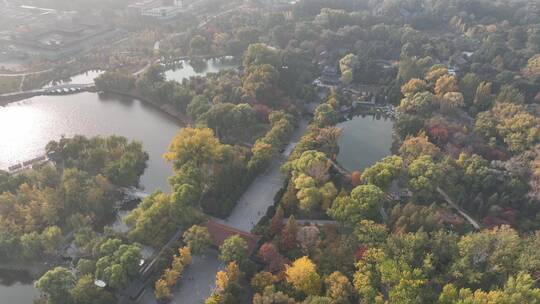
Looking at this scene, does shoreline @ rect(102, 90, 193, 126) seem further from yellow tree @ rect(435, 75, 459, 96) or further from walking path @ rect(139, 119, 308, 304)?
yellow tree @ rect(435, 75, 459, 96)

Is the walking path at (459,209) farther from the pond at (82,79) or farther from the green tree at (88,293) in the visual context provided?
the pond at (82,79)

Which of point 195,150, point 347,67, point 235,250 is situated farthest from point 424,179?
point 347,67

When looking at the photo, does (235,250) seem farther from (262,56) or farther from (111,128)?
(262,56)

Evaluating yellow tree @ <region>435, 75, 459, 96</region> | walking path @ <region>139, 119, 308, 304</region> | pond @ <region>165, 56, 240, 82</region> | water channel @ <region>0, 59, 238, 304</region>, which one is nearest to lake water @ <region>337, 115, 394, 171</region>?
walking path @ <region>139, 119, 308, 304</region>

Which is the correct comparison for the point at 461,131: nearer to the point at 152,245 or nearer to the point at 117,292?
the point at 152,245

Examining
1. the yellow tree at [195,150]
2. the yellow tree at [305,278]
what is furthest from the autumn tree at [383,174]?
the yellow tree at [195,150]
